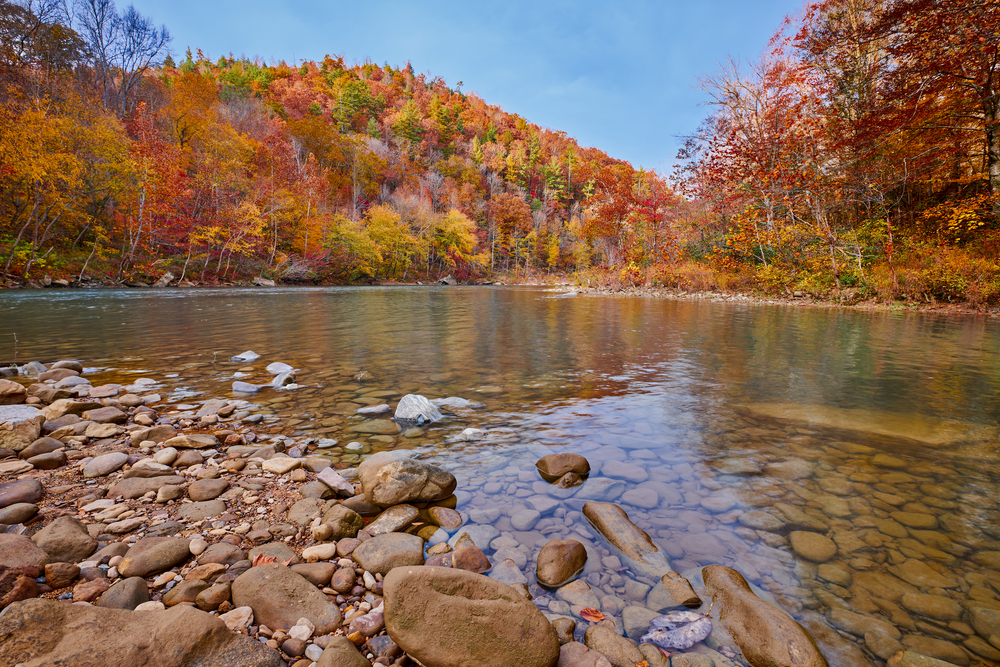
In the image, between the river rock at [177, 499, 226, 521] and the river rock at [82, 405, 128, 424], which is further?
the river rock at [82, 405, 128, 424]

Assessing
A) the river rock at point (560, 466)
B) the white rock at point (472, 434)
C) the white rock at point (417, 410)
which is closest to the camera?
the river rock at point (560, 466)

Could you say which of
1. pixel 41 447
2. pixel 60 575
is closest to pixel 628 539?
pixel 60 575

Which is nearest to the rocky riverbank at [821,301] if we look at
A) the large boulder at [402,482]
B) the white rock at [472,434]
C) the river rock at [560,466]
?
the river rock at [560,466]

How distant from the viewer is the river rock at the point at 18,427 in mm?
3053

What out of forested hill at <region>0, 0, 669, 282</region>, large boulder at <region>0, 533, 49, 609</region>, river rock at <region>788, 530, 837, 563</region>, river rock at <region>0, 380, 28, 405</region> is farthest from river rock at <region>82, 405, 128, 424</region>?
forested hill at <region>0, 0, 669, 282</region>

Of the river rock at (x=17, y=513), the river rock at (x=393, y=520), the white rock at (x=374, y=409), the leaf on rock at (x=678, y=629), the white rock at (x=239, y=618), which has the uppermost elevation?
the river rock at (x=17, y=513)

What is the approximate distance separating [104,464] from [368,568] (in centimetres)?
227

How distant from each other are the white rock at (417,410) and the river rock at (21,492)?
2.39 metres

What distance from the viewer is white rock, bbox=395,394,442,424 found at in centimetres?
405

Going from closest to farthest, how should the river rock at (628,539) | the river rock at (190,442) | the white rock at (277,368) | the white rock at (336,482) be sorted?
the river rock at (628,539)
the white rock at (336,482)
the river rock at (190,442)
the white rock at (277,368)

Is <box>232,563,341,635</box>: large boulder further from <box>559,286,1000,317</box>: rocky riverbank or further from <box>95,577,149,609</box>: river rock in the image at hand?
<box>559,286,1000,317</box>: rocky riverbank

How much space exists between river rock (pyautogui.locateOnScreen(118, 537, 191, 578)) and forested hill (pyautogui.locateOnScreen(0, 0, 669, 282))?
2590 centimetres

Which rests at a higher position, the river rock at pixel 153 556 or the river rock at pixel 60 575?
the river rock at pixel 60 575

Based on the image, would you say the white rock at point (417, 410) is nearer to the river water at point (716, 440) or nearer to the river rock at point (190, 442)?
the river water at point (716, 440)
